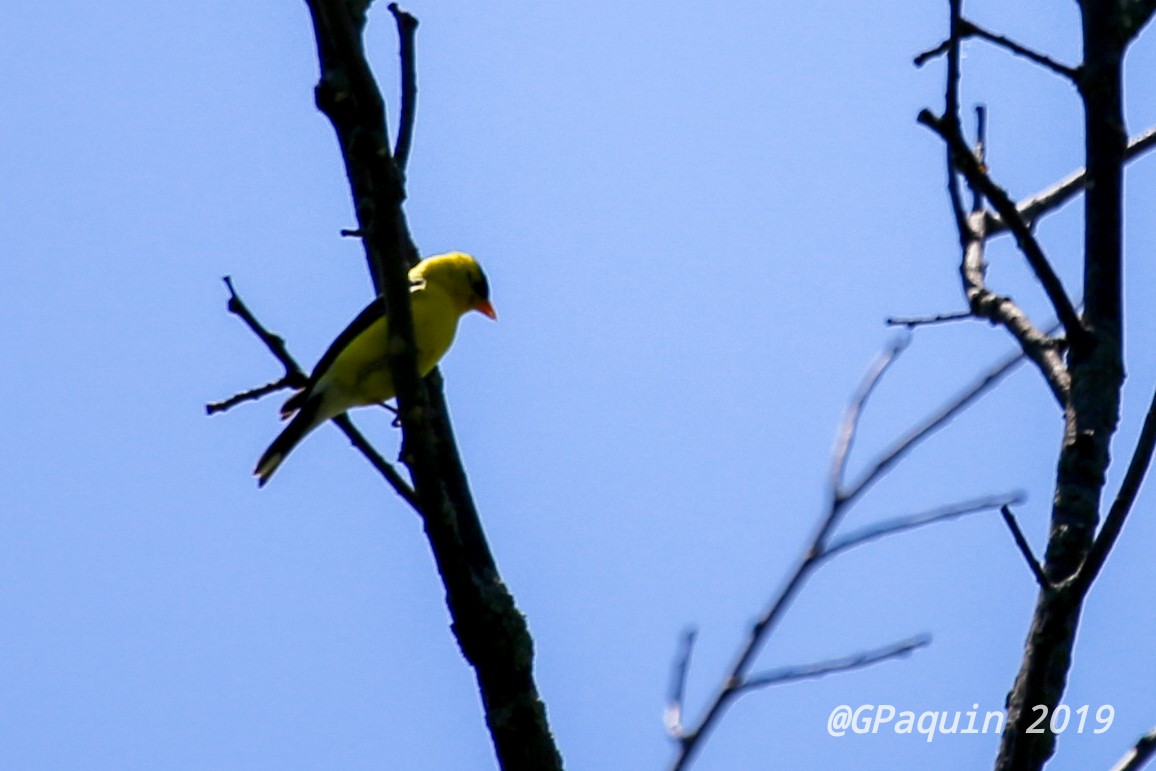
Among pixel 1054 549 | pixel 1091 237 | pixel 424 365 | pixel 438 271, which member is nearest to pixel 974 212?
pixel 1091 237

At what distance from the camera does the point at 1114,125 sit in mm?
2875

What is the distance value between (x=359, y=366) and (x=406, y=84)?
7.66ft

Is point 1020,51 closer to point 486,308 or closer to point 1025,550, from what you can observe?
point 1025,550

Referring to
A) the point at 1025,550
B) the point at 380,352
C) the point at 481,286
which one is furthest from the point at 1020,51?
the point at 481,286

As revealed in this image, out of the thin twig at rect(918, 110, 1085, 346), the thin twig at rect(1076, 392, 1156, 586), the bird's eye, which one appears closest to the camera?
the thin twig at rect(1076, 392, 1156, 586)

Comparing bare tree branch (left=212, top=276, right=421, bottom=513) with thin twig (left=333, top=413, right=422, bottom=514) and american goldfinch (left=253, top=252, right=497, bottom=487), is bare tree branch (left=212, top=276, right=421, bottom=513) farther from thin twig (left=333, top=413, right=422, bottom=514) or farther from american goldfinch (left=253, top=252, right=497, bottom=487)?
american goldfinch (left=253, top=252, right=497, bottom=487)

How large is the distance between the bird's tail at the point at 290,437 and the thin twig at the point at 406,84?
2.43 m

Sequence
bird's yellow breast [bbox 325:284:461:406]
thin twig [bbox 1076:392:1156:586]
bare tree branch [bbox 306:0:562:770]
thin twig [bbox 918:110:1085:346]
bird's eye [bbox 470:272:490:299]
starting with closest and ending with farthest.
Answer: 1. thin twig [bbox 1076:392:1156:586]
2. thin twig [bbox 918:110:1085:346]
3. bare tree branch [bbox 306:0:562:770]
4. bird's yellow breast [bbox 325:284:461:406]
5. bird's eye [bbox 470:272:490:299]

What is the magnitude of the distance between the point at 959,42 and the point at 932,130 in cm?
18

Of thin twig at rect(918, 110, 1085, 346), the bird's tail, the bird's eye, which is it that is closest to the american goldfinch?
the bird's tail

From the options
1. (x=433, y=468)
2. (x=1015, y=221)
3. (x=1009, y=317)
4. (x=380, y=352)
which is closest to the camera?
(x=1015, y=221)

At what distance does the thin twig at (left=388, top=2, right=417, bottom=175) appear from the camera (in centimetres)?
287

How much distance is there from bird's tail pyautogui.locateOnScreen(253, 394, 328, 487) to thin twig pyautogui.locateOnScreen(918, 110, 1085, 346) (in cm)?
316

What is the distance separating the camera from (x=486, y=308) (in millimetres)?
6570
